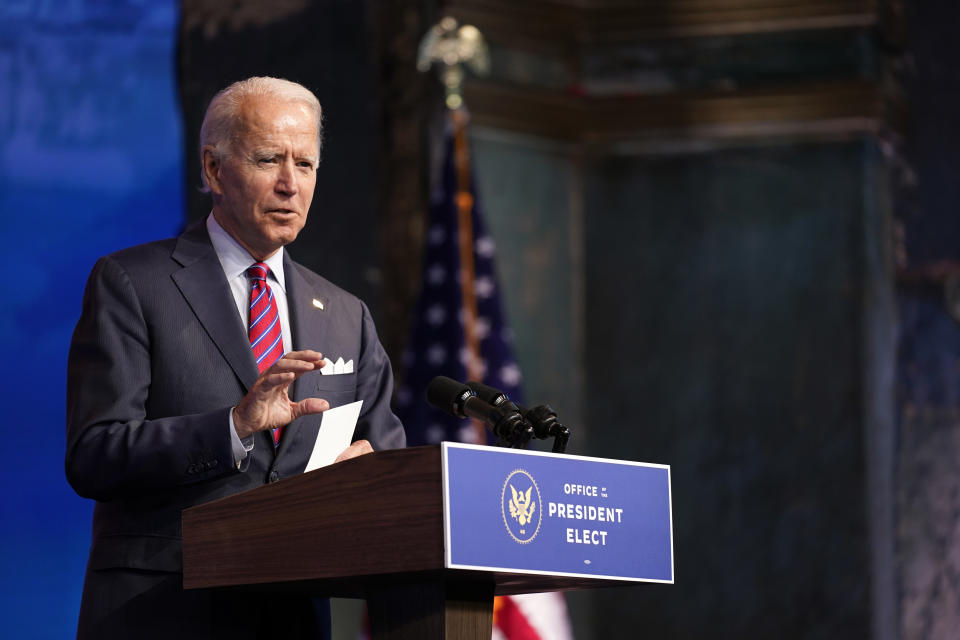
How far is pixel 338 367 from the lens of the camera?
114 inches

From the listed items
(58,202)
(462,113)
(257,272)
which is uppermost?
(462,113)

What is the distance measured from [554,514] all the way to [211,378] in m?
0.81

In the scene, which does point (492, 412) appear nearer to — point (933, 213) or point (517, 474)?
point (517, 474)

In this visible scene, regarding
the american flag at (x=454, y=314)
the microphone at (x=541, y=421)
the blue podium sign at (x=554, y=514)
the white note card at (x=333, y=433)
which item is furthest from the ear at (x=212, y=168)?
the american flag at (x=454, y=314)

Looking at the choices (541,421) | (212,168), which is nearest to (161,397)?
(212,168)

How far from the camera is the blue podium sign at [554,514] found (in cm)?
219

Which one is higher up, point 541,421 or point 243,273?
point 243,273

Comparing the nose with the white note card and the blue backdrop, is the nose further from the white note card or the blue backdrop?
the blue backdrop

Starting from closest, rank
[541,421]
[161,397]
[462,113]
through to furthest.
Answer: [541,421], [161,397], [462,113]

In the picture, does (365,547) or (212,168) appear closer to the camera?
(365,547)

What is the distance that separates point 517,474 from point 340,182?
4815mm

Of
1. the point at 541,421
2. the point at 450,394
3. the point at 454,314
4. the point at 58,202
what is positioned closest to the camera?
the point at 541,421

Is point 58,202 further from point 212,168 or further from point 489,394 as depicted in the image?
point 489,394

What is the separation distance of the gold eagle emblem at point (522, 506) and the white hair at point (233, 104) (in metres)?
1.00
